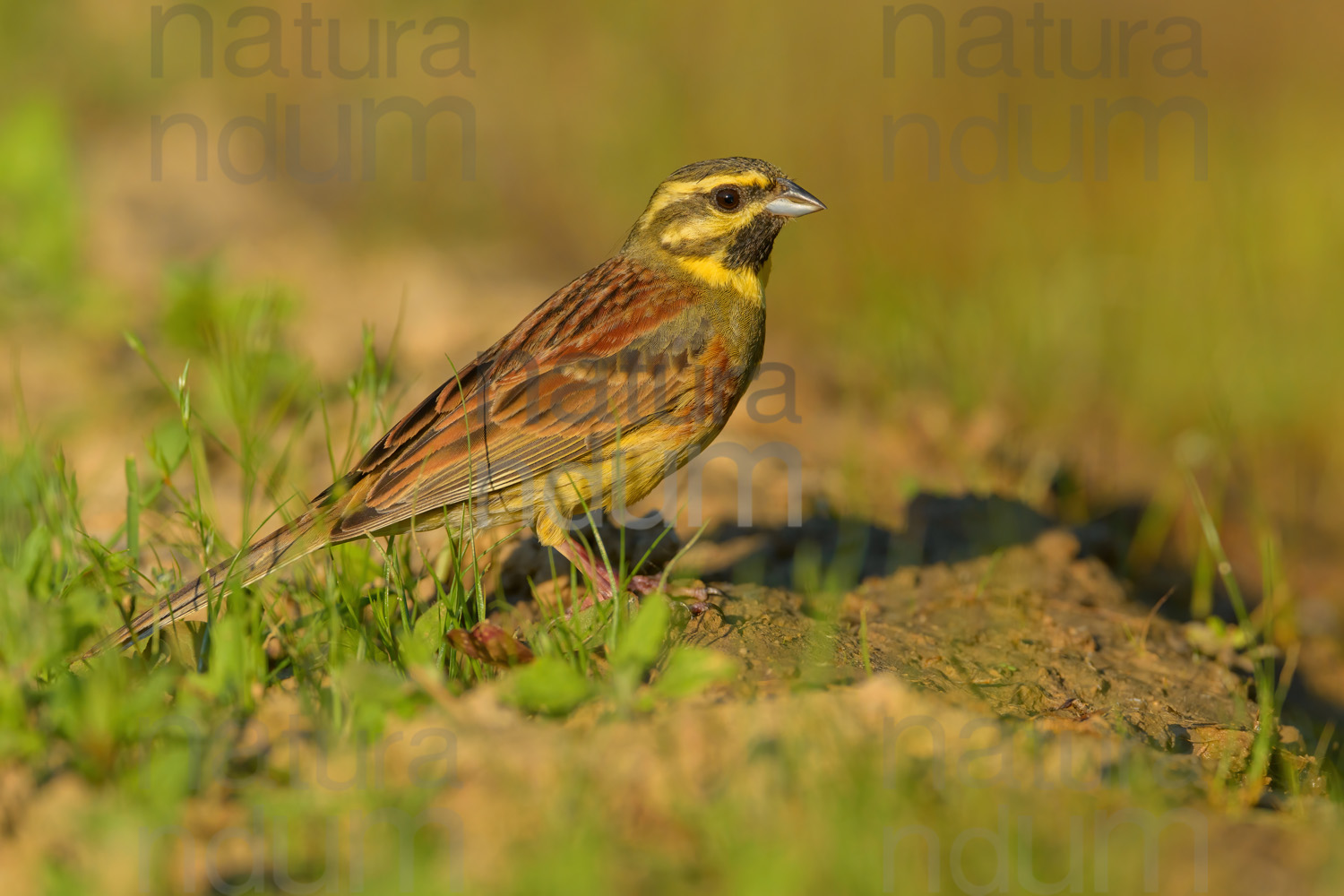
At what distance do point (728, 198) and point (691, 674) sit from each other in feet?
7.75

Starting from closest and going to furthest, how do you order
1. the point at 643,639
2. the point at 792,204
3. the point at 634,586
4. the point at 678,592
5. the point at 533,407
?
1. the point at 643,639
2. the point at 678,592
3. the point at 634,586
4. the point at 533,407
5. the point at 792,204

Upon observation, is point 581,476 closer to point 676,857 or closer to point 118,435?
point 676,857

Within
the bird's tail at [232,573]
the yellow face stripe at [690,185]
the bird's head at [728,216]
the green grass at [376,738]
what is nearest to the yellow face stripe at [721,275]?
the bird's head at [728,216]

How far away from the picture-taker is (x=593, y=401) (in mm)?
4562

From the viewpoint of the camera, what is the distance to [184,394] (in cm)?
406

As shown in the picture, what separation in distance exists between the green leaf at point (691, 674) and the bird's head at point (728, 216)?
208cm

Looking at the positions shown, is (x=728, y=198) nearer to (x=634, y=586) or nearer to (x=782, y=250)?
(x=634, y=586)

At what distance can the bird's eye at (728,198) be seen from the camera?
4863 millimetres

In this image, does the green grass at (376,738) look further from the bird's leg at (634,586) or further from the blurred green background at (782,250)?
the bird's leg at (634,586)

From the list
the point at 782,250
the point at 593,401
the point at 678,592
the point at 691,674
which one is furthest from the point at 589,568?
the point at 782,250

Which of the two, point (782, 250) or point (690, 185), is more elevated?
point (690, 185)

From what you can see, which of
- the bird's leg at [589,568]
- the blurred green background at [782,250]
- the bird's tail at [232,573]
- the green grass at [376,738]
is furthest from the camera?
the blurred green background at [782,250]

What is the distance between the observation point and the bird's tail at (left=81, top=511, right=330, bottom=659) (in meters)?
3.83

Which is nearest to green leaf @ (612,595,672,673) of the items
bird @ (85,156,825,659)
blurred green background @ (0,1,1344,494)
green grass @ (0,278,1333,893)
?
green grass @ (0,278,1333,893)
